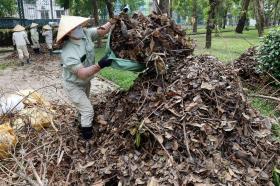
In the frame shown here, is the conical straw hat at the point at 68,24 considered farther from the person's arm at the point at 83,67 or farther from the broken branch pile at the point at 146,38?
the broken branch pile at the point at 146,38

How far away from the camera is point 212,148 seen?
3572 millimetres

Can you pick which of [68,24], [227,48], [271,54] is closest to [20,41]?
[227,48]

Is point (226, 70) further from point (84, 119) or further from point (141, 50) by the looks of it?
point (84, 119)

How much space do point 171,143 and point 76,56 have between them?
1478 millimetres

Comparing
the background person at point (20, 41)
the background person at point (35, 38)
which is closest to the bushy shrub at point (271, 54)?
the background person at point (20, 41)

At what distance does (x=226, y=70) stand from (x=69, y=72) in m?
1.86

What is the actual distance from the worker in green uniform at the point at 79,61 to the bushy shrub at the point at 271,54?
11.3 ft

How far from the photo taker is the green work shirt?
417 centimetres

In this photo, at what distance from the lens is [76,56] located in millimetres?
4199

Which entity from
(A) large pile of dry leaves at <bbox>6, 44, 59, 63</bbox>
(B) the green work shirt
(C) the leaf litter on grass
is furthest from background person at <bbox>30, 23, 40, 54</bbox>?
(C) the leaf litter on grass

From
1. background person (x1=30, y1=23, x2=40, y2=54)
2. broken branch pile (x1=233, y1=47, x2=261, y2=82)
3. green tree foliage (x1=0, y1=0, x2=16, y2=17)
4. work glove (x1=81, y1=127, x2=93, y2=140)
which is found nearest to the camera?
work glove (x1=81, y1=127, x2=93, y2=140)

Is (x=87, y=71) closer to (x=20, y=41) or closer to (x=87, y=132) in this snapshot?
(x=87, y=132)

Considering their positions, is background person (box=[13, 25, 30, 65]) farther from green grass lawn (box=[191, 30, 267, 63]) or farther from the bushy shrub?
the bushy shrub

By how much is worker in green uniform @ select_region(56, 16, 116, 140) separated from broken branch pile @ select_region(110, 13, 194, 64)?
0.74ft
